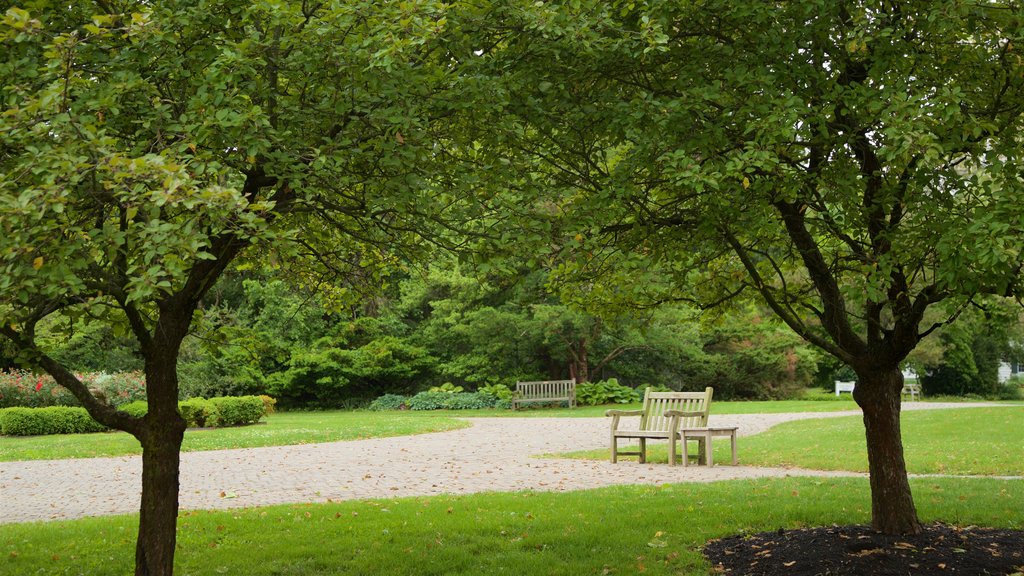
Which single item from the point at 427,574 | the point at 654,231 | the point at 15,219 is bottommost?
the point at 427,574

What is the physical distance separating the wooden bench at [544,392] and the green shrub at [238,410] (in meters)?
9.60

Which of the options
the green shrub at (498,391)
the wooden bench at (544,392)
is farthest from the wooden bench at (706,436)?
the green shrub at (498,391)

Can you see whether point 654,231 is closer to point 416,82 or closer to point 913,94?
point 913,94

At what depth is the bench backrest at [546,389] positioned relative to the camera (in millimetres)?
29047

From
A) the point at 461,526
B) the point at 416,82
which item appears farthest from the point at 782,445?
the point at 416,82

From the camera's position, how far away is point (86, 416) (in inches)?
780

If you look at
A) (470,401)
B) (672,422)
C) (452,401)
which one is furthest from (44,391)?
(672,422)

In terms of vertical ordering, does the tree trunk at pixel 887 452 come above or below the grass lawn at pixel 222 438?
above

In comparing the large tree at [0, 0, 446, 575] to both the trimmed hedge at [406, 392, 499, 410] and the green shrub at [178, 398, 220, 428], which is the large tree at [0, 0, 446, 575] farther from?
the trimmed hedge at [406, 392, 499, 410]

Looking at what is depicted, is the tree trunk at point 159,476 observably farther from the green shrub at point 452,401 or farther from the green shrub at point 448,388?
the green shrub at point 448,388

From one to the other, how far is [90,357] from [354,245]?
27304 millimetres

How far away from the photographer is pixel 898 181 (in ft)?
17.1

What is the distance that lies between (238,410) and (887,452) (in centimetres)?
1795

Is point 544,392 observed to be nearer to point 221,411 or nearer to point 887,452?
point 221,411
